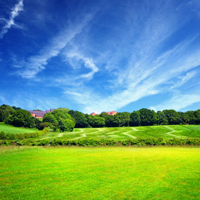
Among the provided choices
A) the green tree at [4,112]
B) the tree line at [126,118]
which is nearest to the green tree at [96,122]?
the tree line at [126,118]

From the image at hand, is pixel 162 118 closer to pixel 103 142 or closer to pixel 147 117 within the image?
pixel 147 117

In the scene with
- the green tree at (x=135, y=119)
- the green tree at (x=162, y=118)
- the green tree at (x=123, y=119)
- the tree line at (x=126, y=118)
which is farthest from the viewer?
the green tree at (x=123, y=119)

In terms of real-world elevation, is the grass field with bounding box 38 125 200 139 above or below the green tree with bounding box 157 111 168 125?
below

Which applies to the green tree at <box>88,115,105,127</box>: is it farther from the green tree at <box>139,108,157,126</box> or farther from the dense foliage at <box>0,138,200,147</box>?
the dense foliage at <box>0,138,200,147</box>

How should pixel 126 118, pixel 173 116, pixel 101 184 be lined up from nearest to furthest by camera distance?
pixel 101 184 → pixel 173 116 → pixel 126 118

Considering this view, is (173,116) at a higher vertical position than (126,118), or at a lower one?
lower

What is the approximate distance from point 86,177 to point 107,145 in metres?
22.6

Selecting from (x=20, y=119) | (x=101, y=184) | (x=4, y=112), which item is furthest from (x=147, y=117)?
(x=101, y=184)

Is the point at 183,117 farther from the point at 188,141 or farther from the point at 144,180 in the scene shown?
the point at 144,180

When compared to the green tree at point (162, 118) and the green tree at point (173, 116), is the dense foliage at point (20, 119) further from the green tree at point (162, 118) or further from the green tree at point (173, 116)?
the green tree at point (173, 116)

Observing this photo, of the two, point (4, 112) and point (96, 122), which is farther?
point (96, 122)

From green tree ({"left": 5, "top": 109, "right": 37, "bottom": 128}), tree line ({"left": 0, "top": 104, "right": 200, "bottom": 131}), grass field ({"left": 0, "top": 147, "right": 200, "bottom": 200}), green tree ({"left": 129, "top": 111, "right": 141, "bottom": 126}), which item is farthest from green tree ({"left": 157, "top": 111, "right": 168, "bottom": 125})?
grass field ({"left": 0, "top": 147, "right": 200, "bottom": 200})

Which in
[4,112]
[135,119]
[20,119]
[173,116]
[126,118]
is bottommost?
[135,119]

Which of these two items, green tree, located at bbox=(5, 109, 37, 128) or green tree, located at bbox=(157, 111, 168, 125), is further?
green tree, located at bbox=(157, 111, 168, 125)
